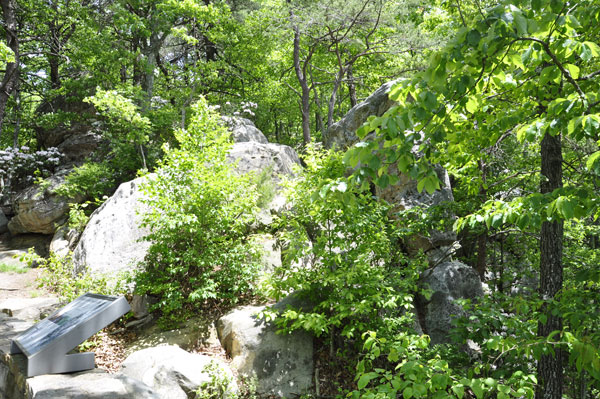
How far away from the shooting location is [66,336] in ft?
12.4

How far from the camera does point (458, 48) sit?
1.59 m

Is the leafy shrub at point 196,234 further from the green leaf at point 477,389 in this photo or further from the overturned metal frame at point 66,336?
the green leaf at point 477,389

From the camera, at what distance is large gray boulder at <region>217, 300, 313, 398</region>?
5055 mm

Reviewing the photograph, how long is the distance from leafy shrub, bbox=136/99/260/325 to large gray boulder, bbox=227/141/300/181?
311cm

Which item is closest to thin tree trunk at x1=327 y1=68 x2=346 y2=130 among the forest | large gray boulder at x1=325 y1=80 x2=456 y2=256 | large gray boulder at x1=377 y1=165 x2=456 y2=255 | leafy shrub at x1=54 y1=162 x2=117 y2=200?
the forest

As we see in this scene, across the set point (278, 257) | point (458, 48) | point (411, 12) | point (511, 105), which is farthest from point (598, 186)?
point (411, 12)

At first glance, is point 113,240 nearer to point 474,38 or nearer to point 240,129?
point 240,129

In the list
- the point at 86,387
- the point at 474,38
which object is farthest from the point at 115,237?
the point at 474,38

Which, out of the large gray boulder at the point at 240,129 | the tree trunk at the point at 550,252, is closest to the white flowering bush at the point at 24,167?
the large gray boulder at the point at 240,129

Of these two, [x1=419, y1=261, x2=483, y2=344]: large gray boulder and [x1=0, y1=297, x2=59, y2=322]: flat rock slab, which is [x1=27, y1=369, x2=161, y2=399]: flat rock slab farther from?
[x1=419, y1=261, x2=483, y2=344]: large gray boulder

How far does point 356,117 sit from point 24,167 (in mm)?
11571

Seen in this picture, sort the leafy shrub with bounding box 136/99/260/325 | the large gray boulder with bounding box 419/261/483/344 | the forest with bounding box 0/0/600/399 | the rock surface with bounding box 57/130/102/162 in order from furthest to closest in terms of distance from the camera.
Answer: the rock surface with bounding box 57/130/102/162 < the large gray boulder with bounding box 419/261/483/344 < the leafy shrub with bounding box 136/99/260/325 < the forest with bounding box 0/0/600/399

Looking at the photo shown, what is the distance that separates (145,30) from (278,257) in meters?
9.47

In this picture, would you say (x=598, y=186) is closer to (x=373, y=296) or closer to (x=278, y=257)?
(x=373, y=296)
